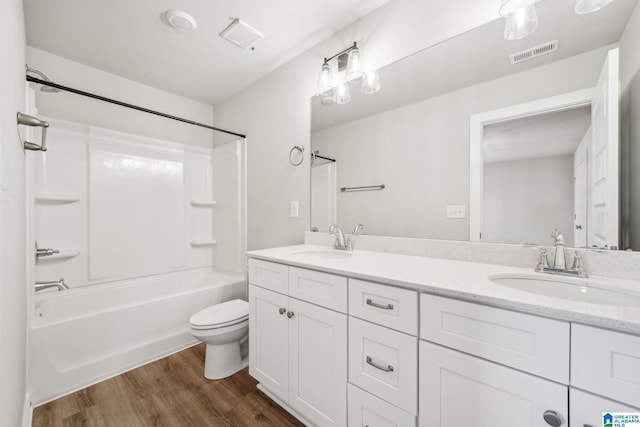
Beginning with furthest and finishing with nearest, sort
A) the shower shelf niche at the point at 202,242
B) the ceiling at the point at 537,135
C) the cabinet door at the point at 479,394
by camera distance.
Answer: the shower shelf niche at the point at 202,242, the ceiling at the point at 537,135, the cabinet door at the point at 479,394

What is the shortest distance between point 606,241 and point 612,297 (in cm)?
24

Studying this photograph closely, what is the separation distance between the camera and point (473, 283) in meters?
0.88

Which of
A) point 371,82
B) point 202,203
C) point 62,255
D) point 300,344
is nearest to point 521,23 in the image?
point 371,82

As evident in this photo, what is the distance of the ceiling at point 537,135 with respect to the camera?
1049 mm

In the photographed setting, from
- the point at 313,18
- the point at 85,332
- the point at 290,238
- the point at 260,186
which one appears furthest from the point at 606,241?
the point at 85,332

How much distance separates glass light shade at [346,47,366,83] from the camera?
5.36ft

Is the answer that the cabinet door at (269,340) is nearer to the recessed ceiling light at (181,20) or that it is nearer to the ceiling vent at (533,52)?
the ceiling vent at (533,52)

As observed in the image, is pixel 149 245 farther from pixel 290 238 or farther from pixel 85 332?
pixel 290 238

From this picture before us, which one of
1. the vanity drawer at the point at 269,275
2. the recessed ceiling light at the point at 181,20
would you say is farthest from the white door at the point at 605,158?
the recessed ceiling light at the point at 181,20

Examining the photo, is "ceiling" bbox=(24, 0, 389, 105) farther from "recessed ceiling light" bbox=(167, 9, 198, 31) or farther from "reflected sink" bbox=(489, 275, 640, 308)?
"reflected sink" bbox=(489, 275, 640, 308)

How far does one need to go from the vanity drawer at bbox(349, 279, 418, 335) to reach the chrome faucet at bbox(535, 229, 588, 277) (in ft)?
1.90

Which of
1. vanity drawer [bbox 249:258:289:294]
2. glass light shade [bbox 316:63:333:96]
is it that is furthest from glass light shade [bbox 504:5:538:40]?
vanity drawer [bbox 249:258:289:294]

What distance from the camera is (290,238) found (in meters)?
2.15
